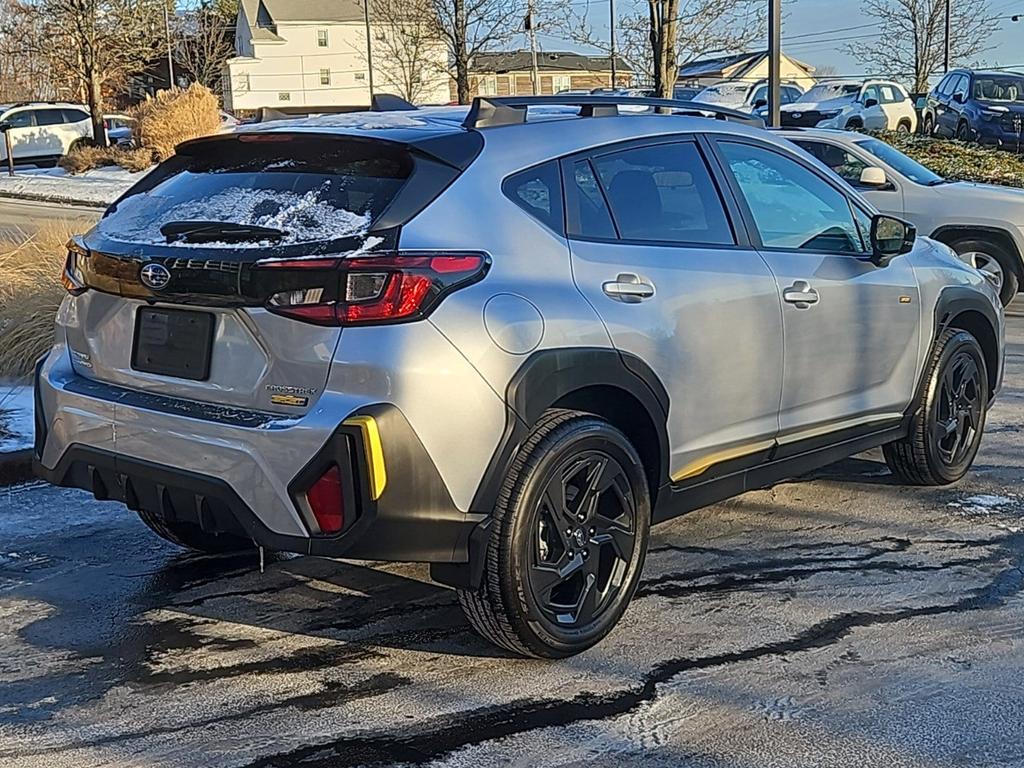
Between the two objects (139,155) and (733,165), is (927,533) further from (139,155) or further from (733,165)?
(139,155)

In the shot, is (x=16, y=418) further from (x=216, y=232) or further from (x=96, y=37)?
(x=96, y=37)

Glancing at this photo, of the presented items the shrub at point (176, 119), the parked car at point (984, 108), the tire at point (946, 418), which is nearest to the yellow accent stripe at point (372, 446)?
the tire at point (946, 418)

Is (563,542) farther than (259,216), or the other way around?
(563,542)

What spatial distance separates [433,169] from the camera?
378 cm

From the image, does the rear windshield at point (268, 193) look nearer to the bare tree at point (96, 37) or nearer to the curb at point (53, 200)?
the curb at point (53, 200)

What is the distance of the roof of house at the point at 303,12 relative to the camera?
75.1 meters

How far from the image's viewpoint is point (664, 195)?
4.48 meters

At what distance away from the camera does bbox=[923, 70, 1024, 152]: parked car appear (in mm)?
24984

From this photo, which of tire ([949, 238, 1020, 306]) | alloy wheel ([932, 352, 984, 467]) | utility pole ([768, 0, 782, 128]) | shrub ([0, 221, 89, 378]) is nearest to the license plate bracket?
alloy wheel ([932, 352, 984, 467])

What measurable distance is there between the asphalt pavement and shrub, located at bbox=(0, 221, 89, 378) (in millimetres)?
3003

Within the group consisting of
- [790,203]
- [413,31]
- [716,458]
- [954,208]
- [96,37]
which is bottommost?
[716,458]

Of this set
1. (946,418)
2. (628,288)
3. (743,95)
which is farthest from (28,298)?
(743,95)

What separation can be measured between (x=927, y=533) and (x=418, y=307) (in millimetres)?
2890

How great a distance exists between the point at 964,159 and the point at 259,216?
67.9 feet
